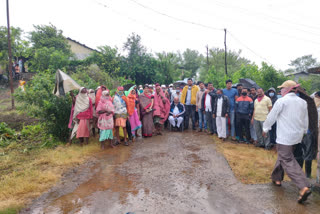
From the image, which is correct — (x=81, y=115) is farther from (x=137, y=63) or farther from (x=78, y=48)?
(x=78, y=48)

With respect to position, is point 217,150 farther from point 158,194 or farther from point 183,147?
point 158,194

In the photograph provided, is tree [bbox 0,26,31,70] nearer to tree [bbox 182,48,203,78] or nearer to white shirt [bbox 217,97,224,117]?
white shirt [bbox 217,97,224,117]

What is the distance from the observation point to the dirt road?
325cm

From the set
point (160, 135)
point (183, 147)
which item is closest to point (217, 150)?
point (183, 147)

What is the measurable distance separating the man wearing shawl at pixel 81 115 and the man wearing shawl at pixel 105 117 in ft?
1.41

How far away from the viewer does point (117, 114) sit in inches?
269

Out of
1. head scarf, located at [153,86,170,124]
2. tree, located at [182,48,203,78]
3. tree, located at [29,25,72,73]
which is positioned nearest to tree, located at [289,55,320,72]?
tree, located at [182,48,203,78]

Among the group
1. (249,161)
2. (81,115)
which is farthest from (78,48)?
(249,161)

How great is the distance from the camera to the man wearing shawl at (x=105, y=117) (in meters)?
6.39

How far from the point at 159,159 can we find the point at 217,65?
112ft

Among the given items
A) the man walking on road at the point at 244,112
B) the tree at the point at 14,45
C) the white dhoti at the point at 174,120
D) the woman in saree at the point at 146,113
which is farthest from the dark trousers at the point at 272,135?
the tree at the point at 14,45

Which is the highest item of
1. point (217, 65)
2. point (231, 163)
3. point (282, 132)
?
point (217, 65)

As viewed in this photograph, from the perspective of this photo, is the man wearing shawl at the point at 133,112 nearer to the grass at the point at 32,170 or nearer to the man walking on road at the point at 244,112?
the grass at the point at 32,170

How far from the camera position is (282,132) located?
3.64 meters
